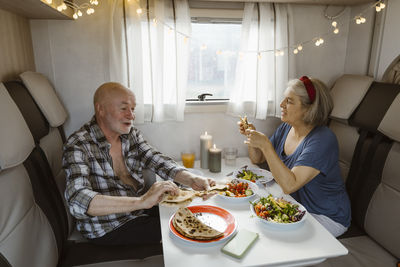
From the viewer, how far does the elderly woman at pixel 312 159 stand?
1.65 m

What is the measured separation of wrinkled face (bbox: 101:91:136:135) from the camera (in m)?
1.71

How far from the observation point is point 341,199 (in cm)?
180

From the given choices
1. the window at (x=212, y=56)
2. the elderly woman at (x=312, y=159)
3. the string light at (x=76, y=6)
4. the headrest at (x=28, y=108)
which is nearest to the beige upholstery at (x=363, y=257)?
the elderly woman at (x=312, y=159)

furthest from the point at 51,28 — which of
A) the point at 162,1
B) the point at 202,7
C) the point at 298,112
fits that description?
the point at 298,112

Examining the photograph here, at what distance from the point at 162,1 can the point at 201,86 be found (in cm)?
72

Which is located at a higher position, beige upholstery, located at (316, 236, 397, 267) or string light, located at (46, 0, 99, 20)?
string light, located at (46, 0, 99, 20)

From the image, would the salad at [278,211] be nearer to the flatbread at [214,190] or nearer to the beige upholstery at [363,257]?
the flatbread at [214,190]

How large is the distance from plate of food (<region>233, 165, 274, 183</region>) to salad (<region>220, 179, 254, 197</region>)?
0.11 metres

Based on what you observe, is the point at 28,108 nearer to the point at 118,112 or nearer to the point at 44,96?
the point at 44,96

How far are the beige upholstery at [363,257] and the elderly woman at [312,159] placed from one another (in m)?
0.11

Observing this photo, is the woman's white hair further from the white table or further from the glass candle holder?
the white table

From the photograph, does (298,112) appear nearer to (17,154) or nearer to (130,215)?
(130,215)

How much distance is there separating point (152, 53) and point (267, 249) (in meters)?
1.59

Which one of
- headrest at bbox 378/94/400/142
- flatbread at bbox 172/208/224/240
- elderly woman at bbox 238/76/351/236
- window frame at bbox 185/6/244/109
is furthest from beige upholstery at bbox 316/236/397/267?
window frame at bbox 185/6/244/109
